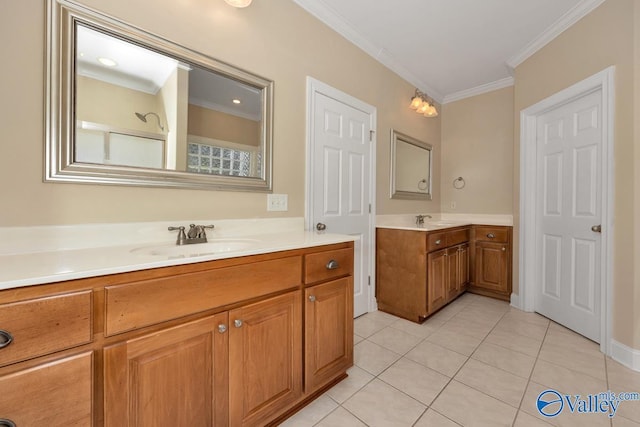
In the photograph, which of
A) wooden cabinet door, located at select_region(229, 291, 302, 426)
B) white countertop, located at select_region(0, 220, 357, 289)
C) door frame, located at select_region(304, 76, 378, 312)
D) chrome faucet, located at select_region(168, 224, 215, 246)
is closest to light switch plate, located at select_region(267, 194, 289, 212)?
door frame, located at select_region(304, 76, 378, 312)

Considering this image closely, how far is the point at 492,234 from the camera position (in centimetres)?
303

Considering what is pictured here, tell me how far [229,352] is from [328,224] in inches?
52.4

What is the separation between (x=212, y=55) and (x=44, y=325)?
59.5 inches

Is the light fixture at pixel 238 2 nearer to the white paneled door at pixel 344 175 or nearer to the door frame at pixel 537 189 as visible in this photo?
the white paneled door at pixel 344 175

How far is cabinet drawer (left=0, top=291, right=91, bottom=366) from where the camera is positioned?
2.12 feet

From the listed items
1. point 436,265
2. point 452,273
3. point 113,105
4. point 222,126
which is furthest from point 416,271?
point 113,105

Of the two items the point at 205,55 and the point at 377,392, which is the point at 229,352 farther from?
the point at 205,55

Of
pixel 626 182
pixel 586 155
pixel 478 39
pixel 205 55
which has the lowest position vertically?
pixel 626 182

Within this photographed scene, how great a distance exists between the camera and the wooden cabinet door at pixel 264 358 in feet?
3.49

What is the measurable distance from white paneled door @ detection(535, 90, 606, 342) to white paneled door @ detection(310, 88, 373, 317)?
172 cm

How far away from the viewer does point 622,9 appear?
1.80 meters

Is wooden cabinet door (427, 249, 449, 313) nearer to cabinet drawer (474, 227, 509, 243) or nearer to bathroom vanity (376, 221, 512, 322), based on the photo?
bathroom vanity (376, 221, 512, 322)

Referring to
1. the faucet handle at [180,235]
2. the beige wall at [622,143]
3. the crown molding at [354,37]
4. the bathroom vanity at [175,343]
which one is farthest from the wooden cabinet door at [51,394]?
the beige wall at [622,143]

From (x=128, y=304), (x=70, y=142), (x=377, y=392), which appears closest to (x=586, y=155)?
(x=377, y=392)
